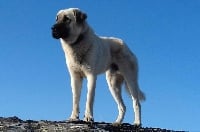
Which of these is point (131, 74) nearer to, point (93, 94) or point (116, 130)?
point (93, 94)

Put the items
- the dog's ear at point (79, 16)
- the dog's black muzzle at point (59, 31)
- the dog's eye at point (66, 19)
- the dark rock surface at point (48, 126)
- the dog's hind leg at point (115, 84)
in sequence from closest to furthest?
the dark rock surface at point (48, 126) → the dog's black muzzle at point (59, 31) → the dog's eye at point (66, 19) → the dog's ear at point (79, 16) → the dog's hind leg at point (115, 84)

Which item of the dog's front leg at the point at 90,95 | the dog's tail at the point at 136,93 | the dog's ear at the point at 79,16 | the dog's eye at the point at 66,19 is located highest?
the dog's ear at the point at 79,16

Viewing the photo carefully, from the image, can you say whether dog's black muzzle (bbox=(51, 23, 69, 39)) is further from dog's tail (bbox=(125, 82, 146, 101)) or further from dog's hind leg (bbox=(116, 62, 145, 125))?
dog's tail (bbox=(125, 82, 146, 101))

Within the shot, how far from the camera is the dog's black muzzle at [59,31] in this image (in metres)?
10.9

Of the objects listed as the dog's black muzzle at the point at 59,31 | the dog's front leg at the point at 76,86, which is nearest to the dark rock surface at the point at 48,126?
the dog's front leg at the point at 76,86

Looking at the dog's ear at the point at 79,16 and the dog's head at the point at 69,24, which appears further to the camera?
the dog's ear at the point at 79,16

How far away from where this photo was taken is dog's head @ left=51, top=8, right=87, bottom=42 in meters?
11.0

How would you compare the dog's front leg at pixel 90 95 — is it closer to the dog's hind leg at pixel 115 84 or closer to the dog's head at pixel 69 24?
the dog's head at pixel 69 24

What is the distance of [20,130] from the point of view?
8.63 meters

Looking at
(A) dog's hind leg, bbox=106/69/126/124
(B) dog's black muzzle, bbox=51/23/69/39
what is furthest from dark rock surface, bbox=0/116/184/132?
(A) dog's hind leg, bbox=106/69/126/124

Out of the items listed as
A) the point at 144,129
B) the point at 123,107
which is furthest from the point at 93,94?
the point at 123,107

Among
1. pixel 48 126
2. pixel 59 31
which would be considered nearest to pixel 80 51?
pixel 59 31

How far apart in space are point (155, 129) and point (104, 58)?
2151 mm

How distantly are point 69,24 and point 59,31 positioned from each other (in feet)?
1.18
